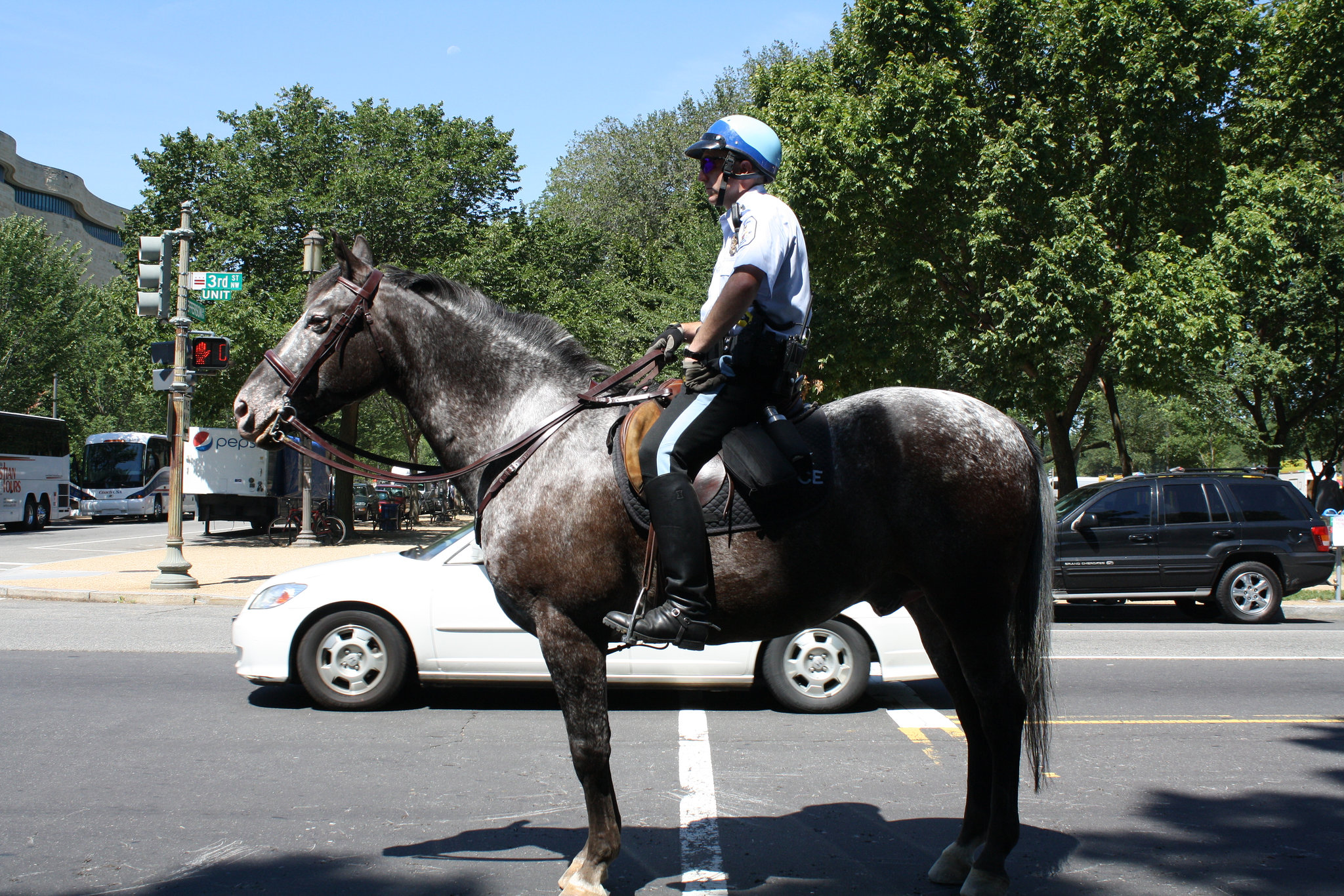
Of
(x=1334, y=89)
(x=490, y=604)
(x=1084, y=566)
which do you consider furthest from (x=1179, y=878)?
(x=1334, y=89)

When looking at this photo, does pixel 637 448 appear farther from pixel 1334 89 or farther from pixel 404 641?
pixel 1334 89

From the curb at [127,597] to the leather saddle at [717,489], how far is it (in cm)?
1225

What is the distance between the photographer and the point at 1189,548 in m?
13.4

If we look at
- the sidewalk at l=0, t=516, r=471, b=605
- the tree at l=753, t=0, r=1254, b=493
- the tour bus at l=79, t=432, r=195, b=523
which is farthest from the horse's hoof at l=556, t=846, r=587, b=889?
the tour bus at l=79, t=432, r=195, b=523

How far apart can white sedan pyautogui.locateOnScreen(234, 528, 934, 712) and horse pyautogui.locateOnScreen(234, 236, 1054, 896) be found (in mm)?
3105

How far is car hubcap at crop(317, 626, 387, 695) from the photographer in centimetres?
731

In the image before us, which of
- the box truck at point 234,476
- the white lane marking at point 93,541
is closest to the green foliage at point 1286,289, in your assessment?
the box truck at point 234,476

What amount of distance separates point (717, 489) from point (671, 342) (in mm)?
635

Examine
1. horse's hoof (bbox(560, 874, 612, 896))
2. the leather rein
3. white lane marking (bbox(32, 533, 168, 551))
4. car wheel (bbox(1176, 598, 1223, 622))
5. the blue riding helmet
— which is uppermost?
the blue riding helmet

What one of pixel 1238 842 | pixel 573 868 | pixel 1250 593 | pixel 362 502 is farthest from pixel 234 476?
pixel 1238 842

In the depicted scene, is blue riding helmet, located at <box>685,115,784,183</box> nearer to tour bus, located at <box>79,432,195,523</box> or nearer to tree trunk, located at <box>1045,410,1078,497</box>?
tree trunk, located at <box>1045,410,1078,497</box>

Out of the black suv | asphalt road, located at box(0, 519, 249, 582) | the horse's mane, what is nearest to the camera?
the horse's mane

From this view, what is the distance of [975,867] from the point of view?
12.9 ft

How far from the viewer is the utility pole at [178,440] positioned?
50.0 ft
